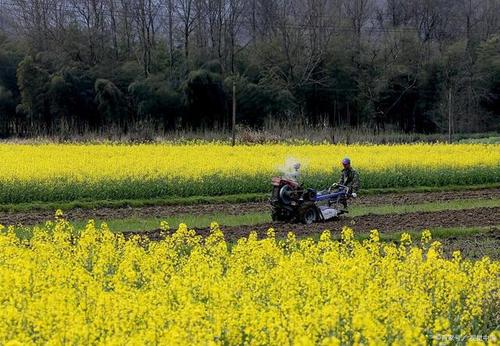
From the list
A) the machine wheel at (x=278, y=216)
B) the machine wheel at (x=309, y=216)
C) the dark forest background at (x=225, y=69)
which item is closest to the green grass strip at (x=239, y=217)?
the machine wheel at (x=278, y=216)

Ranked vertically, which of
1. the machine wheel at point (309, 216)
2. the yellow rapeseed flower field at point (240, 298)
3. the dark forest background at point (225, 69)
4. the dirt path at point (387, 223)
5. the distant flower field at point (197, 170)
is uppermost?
the dark forest background at point (225, 69)

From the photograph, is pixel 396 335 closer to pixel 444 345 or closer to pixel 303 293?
pixel 444 345

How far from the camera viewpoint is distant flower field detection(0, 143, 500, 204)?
20453 millimetres

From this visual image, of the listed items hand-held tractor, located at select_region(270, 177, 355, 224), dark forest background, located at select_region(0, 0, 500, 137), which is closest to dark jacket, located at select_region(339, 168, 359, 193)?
hand-held tractor, located at select_region(270, 177, 355, 224)

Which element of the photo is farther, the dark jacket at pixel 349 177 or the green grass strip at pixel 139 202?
the green grass strip at pixel 139 202

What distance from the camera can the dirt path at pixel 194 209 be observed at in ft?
58.7

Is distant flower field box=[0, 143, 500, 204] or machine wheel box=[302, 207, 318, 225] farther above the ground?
distant flower field box=[0, 143, 500, 204]

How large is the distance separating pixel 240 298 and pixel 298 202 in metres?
8.83

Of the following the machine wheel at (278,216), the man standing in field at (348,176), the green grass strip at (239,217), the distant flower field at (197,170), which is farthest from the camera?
the distant flower field at (197,170)

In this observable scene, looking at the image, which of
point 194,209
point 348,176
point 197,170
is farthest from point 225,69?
point 348,176

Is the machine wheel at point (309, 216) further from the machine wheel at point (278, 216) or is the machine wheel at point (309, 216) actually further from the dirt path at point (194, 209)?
the dirt path at point (194, 209)

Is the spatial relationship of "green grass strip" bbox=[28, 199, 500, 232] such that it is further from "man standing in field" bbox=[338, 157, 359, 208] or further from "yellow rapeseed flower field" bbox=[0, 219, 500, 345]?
"yellow rapeseed flower field" bbox=[0, 219, 500, 345]

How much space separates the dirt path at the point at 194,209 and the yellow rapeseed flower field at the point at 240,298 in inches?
297

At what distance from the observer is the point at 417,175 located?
80.7 ft
